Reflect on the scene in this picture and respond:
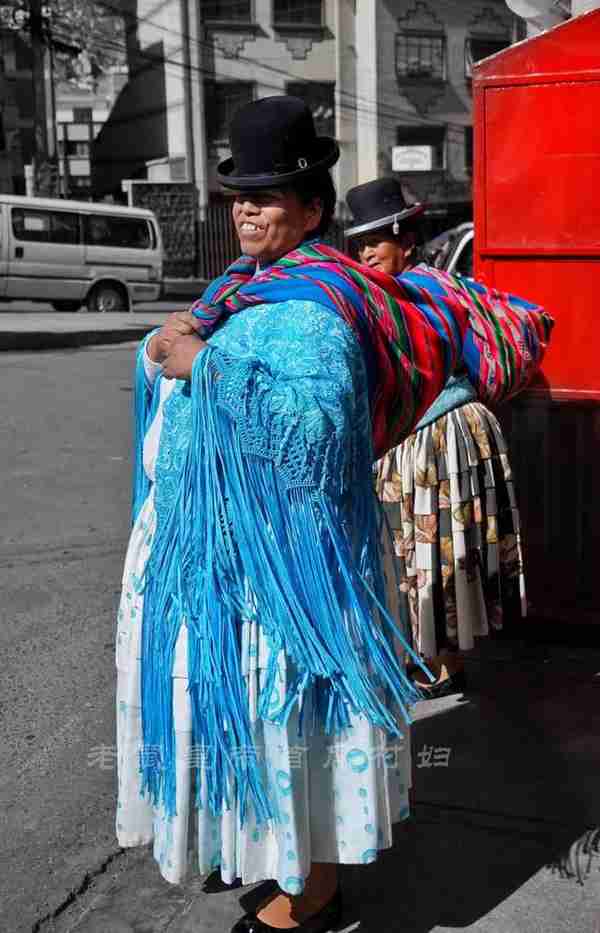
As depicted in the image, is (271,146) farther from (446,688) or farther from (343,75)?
(343,75)

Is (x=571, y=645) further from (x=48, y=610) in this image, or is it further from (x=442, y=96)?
(x=442, y=96)

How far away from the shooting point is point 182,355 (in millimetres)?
2012

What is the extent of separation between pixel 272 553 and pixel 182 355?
41 cm

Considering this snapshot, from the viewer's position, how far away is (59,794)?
3.04m

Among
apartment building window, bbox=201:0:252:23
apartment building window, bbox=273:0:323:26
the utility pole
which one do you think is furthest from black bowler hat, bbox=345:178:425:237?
apartment building window, bbox=273:0:323:26

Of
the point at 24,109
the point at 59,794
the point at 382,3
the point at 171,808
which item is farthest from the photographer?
the point at 24,109

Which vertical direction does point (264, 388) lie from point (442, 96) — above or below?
below

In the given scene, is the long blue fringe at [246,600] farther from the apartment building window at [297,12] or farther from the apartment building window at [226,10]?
the apartment building window at [297,12]

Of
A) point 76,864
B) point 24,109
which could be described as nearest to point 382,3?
point 24,109

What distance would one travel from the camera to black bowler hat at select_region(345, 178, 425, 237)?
10.5ft

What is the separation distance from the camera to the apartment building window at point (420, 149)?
89.1 ft

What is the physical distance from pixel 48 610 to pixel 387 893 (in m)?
2.47

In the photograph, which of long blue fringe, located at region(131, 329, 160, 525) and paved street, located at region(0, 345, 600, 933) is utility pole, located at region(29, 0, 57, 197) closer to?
paved street, located at region(0, 345, 600, 933)

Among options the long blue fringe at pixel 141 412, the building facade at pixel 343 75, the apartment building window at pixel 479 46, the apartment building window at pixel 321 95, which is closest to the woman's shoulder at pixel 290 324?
the long blue fringe at pixel 141 412
